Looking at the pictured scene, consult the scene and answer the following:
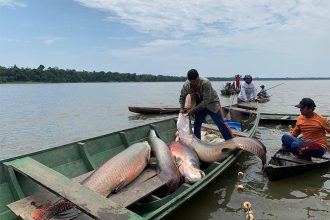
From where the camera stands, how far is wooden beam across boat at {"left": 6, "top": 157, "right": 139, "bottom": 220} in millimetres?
4012

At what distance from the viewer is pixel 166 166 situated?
22.5 ft

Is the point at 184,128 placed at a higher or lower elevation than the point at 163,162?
higher

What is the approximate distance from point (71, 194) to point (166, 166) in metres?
2.73

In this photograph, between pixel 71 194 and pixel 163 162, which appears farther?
pixel 163 162

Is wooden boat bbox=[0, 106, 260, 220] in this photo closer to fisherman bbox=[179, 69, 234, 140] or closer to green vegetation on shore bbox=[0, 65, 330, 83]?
fisherman bbox=[179, 69, 234, 140]

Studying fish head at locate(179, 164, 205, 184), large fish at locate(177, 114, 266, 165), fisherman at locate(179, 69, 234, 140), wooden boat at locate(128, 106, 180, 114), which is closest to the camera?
fish head at locate(179, 164, 205, 184)

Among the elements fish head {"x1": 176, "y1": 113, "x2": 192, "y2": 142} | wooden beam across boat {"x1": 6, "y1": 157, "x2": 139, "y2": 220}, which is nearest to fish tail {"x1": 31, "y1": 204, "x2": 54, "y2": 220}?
wooden beam across boat {"x1": 6, "y1": 157, "x2": 139, "y2": 220}

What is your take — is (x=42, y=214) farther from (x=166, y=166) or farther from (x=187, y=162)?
(x=187, y=162)

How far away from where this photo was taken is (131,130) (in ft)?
29.7

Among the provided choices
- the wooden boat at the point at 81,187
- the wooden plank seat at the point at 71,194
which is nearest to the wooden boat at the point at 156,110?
the wooden boat at the point at 81,187

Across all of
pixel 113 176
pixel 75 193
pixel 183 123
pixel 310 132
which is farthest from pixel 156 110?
pixel 75 193

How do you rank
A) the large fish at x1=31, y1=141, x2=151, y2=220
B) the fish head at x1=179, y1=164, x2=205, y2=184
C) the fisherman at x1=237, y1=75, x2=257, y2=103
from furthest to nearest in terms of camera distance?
1. the fisherman at x1=237, y1=75, x2=257, y2=103
2. the fish head at x1=179, y1=164, x2=205, y2=184
3. the large fish at x1=31, y1=141, x2=151, y2=220

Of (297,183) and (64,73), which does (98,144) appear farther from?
(64,73)

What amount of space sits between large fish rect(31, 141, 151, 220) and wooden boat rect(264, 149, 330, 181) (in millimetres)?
3029
